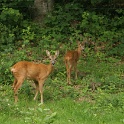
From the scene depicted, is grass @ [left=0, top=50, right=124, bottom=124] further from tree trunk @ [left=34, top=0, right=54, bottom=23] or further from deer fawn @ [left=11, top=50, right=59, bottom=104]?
tree trunk @ [left=34, top=0, right=54, bottom=23]

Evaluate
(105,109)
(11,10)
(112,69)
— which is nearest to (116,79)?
(112,69)

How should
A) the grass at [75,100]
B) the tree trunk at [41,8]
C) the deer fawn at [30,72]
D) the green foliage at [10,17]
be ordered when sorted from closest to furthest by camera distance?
1. the grass at [75,100]
2. the deer fawn at [30,72]
3. the green foliage at [10,17]
4. the tree trunk at [41,8]

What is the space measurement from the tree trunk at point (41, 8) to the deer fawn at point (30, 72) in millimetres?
7197

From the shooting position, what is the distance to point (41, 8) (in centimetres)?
1809

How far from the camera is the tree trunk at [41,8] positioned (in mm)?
18000

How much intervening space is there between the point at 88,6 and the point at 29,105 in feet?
32.9

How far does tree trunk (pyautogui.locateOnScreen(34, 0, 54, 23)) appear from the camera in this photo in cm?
1800

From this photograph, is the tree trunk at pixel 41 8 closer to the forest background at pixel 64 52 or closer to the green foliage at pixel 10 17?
the forest background at pixel 64 52

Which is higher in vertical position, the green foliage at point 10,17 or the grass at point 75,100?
the green foliage at point 10,17

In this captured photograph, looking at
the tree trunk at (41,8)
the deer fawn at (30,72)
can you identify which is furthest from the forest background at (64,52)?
the deer fawn at (30,72)

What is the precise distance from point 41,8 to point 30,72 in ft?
25.4

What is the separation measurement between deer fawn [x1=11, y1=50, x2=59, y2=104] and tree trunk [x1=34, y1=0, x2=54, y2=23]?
7.20m

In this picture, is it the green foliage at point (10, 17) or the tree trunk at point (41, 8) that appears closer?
the green foliage at point (10, 17)

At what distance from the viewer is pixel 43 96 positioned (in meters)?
10.9
